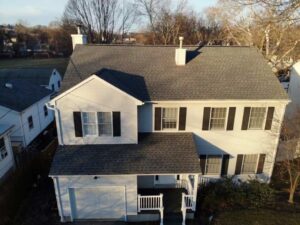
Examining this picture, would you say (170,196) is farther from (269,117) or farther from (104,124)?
(269,117)

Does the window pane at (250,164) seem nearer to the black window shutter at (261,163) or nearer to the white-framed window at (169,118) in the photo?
the black window shutter at (261,163)

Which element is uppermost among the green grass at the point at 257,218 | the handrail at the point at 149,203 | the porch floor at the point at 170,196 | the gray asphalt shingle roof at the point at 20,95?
the gray asphalt shingle roof at the point at 20,95

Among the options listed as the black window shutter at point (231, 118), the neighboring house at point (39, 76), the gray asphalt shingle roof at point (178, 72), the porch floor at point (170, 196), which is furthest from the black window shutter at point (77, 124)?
the neighboring house at point (39, 76)

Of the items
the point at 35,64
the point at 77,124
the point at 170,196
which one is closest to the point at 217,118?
the point at 170,196

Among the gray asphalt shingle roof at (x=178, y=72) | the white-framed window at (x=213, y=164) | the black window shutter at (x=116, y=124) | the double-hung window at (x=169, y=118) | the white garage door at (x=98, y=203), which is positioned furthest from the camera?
the white-framed window at (x=213, y=164)

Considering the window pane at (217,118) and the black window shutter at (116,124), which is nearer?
the black window shutter at (116,124)

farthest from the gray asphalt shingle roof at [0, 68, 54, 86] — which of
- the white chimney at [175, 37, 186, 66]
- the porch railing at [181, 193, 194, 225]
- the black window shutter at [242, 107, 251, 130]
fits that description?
the black window shutter at [242, 107, 251, 130]

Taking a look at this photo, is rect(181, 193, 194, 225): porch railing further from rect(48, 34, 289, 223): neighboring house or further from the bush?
the bush

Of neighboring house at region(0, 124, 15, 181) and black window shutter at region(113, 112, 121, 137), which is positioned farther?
neighboring house at region(0, 124, 15, 181)
